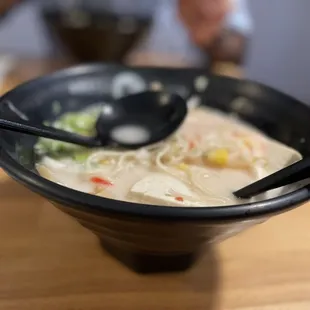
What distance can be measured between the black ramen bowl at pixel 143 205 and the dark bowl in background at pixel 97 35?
524 mm

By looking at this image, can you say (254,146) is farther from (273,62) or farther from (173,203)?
(273,62)

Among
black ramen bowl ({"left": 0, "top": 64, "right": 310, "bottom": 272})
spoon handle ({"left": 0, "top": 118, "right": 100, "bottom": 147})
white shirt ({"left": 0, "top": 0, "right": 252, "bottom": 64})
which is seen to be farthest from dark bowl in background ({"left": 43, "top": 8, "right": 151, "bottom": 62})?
spoon handle ({"left": 0, "top": 118, "right": 100, "bottom": 147})

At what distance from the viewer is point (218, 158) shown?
0.74 m

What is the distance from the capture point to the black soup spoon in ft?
2.65

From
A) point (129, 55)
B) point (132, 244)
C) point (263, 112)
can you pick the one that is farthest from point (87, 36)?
point (132, 244)

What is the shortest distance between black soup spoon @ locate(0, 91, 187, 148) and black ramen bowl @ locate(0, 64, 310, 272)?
0.12 feet

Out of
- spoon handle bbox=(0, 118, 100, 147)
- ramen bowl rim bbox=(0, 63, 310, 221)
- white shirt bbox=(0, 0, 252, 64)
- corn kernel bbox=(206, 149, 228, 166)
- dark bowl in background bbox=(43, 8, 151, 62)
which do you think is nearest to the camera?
ramen bowl rim bbox=(0, 63, 310, 221)

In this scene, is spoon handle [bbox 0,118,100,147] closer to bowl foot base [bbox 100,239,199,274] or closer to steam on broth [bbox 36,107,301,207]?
steam on broth [bbox 36,107,301,207]

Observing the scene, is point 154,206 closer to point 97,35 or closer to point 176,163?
point 176,163

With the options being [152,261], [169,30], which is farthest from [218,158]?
[169,30]

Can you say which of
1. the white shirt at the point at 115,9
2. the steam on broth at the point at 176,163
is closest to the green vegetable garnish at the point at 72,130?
the steam on broth at the point at 176,163

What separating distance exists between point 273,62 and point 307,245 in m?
1.50

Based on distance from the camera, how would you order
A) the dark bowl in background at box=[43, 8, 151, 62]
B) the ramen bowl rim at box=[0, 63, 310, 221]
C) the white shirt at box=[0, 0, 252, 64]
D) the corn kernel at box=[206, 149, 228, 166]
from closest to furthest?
the ramen bowl rim at box=[0, 63, 310, 221]
the corn kernel at box=[206, 149, 228, 166]
the dark bowl in background at box=[43, 8, 151, 62]
the white shirt at box=[0, 0, 252, 64]

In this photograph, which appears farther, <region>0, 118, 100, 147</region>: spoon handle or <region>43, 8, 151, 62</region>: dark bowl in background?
<region>43, 8, 151, 62</region>: dark bowl in background
